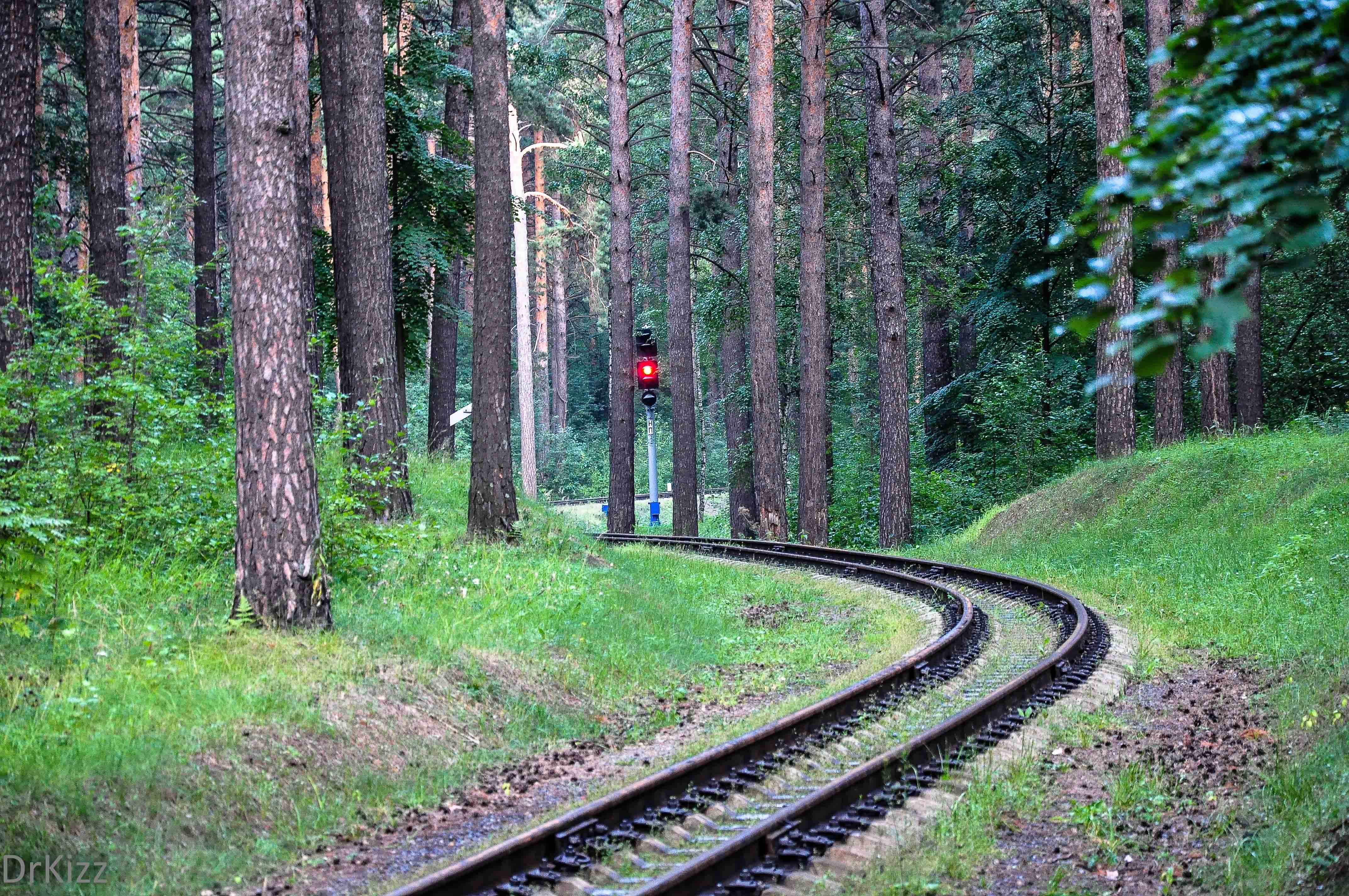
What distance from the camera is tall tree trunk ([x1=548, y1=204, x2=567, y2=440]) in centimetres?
4869

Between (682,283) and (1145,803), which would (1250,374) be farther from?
(1145,803)

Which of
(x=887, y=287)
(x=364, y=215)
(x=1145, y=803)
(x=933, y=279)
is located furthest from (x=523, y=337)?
(x=1145, y=803)

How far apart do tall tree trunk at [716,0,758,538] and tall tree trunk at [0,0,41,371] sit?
15595 mm

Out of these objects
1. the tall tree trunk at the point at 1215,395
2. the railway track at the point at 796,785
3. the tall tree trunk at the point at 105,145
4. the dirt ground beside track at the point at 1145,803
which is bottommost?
the dirt ground beside track at the point at 1145,803

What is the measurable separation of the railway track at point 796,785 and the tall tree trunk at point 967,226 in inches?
648

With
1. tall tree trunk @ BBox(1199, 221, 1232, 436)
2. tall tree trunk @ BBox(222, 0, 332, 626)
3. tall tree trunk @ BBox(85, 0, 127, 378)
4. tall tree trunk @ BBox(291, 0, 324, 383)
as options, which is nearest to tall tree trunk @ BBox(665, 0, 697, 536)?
tall tree trunk @ BBox(1199, 221, 1232, 436)

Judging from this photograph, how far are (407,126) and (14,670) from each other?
503 inches

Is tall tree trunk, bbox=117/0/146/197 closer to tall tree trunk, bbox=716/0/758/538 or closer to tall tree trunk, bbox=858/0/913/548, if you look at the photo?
tall tree trunk, bbox=716/0/758/538

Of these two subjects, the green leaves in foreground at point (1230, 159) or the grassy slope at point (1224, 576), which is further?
the grassy slope at point (1224, 576)

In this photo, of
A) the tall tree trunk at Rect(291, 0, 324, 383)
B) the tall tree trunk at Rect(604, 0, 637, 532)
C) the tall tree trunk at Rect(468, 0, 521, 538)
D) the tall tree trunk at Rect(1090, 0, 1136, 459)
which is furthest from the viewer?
the tall tree trunk at Rect(604, 0, 637, 532)

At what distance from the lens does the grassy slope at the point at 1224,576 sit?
506 cm

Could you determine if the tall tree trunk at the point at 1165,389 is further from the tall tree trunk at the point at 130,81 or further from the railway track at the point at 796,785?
the tall tree trunk at the point at 130,81

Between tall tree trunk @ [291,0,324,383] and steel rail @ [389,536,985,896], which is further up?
tall tree trunk @ [291,0,324,383]

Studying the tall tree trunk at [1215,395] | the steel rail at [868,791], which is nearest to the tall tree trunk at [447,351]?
the tall tree trunk at [1215,395]
